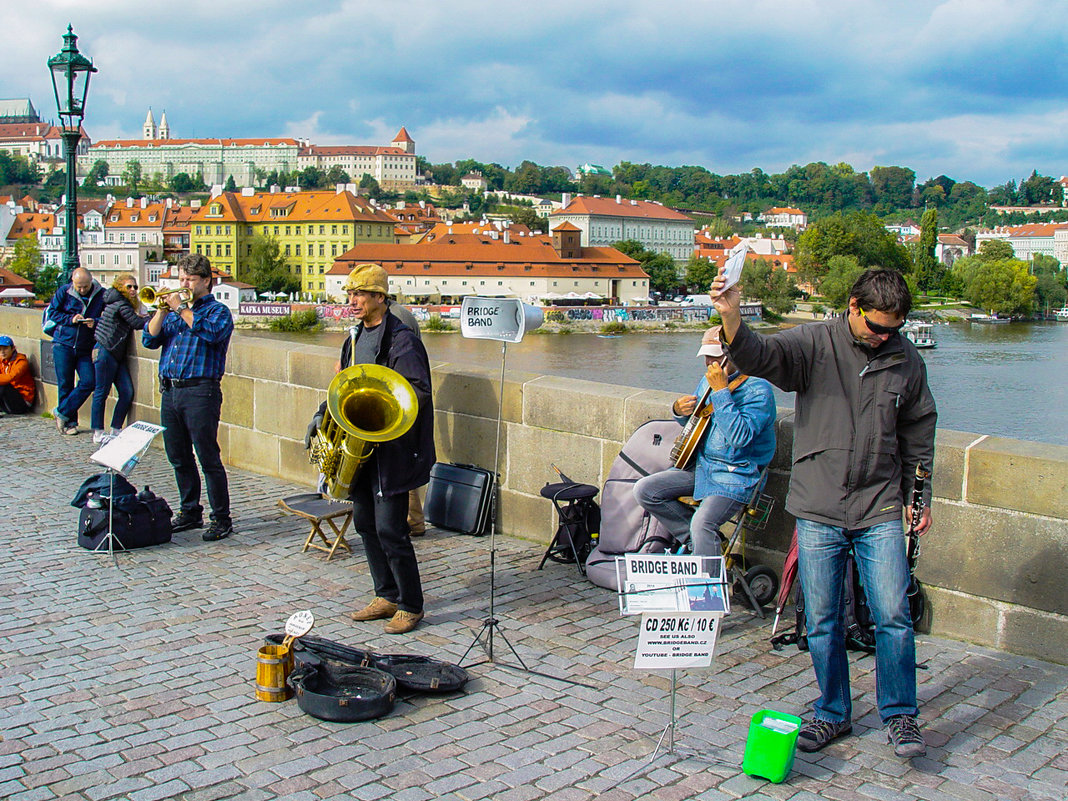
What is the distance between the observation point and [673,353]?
54.3 metres

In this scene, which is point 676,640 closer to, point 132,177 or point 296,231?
point 296,231

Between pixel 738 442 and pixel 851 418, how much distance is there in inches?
47.5

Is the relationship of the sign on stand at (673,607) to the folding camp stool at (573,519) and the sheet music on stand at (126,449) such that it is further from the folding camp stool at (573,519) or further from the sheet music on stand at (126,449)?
the sheet music on stand at (126,449)

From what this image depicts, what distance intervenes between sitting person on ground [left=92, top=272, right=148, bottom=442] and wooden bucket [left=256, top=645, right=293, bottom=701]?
6.97 meters

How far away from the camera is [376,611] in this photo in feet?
17.9

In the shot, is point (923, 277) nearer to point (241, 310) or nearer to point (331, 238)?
point (241, 310)

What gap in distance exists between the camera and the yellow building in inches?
5133

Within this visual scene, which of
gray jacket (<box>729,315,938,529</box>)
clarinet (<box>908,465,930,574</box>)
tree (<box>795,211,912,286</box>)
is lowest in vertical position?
clarinet (<box>908,465,930,574</box>)

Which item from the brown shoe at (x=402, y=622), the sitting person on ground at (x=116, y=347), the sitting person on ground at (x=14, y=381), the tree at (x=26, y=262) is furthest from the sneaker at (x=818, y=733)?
the tree at (x=26, y=262)

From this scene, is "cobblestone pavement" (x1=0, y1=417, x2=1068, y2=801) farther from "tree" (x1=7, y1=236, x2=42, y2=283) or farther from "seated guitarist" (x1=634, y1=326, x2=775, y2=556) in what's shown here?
"tree" (x1=7, y1=236, x2=42, y2=283)

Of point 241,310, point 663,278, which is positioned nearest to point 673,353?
point 241,310

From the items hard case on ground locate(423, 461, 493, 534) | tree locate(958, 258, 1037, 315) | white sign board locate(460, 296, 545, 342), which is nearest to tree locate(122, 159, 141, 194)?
tree locate(958, 258, 1037, 315)

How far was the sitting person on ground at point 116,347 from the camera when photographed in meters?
10.8

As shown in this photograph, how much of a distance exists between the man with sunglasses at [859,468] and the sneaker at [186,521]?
15.3 ft
